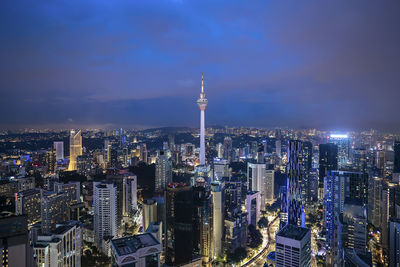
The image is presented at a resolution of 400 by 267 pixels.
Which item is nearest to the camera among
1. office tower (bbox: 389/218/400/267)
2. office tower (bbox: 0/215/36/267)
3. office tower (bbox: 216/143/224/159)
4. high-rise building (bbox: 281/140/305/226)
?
office tower (bbox: 0/215/36/267)

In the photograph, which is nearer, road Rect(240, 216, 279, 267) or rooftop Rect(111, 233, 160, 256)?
rooftop Rect(111, 233, 160, 256)

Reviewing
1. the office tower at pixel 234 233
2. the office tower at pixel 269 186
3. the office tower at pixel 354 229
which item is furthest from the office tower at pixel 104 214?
the office tower at pixel 269 186

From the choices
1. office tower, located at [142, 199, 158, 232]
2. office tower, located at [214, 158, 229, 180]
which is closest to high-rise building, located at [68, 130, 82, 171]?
office tower, located at [142, 199, 158, 232]

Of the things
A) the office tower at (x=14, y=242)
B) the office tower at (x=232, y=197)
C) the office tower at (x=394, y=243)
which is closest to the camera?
the office tower at (x=14, y=242)

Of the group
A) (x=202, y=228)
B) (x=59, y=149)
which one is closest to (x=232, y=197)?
(x=202, y=228)

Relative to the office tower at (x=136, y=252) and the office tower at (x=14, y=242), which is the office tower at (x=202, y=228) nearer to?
the office tower at (x=136, y=252)

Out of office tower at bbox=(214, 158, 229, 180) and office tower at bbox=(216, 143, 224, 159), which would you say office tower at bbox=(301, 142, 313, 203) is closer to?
office tower at bbox=(214, 158, 229, 180)
